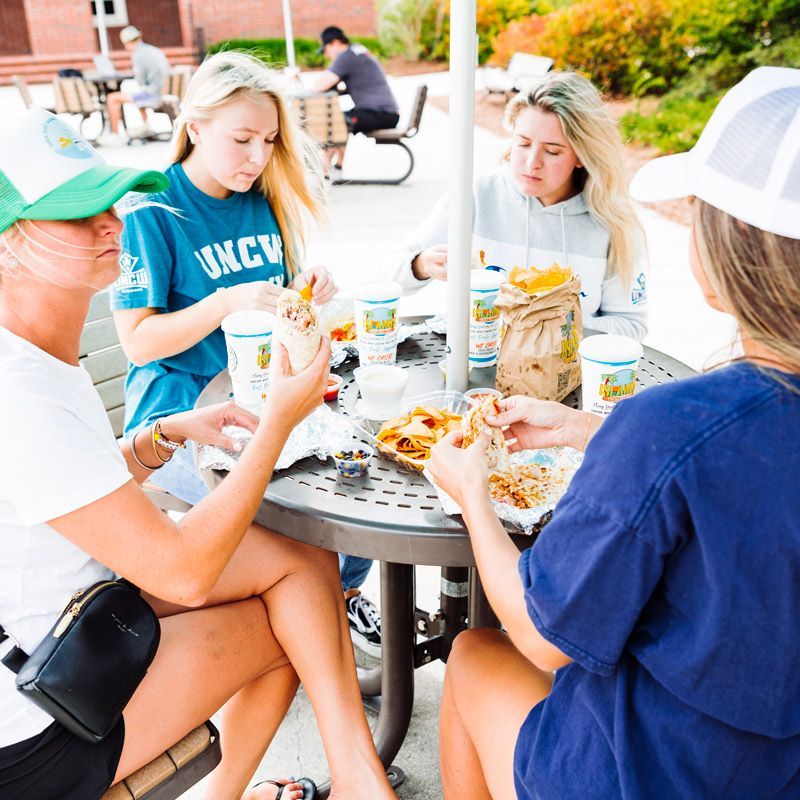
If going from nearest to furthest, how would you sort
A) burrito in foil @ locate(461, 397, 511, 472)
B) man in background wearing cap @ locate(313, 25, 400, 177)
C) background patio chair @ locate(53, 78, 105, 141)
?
burrito in foil @ locate(461, 397, 511, 472) → man in background wearing cap @ locate(313, 25, 400, 177) → background patio chair @ locate(53, 78, 105, 141)

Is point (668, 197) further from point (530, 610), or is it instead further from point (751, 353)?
point (530, 610)

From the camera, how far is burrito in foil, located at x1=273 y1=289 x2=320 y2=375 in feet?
5.42

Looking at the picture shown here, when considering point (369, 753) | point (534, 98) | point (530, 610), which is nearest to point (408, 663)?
point (369, 753)

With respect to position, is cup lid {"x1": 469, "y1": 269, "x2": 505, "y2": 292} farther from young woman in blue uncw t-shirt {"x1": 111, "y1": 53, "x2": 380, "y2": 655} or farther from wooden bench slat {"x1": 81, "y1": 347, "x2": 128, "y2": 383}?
wooden bench slat {"x1": 81, "y1": 347, "x2": 128, "y2": 383}

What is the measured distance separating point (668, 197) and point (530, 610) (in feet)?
2.01

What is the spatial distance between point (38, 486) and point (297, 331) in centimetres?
56

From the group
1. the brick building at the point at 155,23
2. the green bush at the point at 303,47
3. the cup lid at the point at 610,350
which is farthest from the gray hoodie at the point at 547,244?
the brick building at the point at 155,23

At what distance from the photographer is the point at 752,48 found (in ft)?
37.0

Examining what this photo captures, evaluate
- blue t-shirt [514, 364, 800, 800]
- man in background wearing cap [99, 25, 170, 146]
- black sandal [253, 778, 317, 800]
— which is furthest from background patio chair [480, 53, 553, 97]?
blue t-shirt [514, 364, 800, 800]

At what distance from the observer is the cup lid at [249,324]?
1.85 meters

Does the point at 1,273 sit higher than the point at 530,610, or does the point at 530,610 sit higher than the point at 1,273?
the point at 1,273

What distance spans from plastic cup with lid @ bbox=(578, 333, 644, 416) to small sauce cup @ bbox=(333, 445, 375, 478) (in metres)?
0.51

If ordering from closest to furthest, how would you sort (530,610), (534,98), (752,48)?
(530,610) → (534,98) → (752,48)

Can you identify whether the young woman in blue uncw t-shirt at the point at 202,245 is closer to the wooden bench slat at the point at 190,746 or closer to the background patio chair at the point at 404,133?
the wooden bench slat at the point at 190,746
